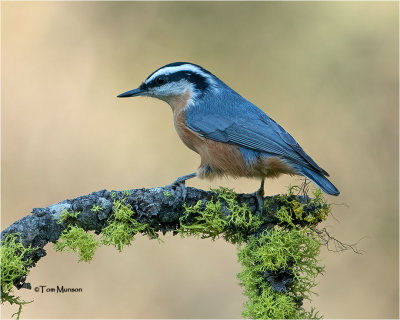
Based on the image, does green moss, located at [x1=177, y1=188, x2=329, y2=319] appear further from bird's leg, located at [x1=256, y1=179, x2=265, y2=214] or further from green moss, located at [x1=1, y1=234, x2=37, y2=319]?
green moss, located at [x1=1, y1=234, x2=37, y2=319]

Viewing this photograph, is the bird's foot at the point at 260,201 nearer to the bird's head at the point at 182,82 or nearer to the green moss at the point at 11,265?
the bird's head at the point at 182,82

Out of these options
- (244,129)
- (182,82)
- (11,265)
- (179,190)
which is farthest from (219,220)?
(182,82)

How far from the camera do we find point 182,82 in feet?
10.4

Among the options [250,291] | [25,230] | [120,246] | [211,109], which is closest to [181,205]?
[120,246]

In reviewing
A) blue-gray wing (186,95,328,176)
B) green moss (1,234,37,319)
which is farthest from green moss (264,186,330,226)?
green moss (1,234,37,319)

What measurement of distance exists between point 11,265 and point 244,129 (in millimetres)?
1522

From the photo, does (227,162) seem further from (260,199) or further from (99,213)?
(99,213)

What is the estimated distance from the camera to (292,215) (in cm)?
245

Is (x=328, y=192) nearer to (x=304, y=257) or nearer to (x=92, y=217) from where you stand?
(x=304, y=257)

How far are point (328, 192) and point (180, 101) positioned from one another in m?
1.19

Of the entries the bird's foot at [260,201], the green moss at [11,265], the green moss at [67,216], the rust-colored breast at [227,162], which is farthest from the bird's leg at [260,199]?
the green moss at [11,265]

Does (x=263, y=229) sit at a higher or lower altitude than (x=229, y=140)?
lower

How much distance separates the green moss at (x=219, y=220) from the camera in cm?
232

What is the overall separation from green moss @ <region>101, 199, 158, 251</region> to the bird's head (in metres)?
1.16
